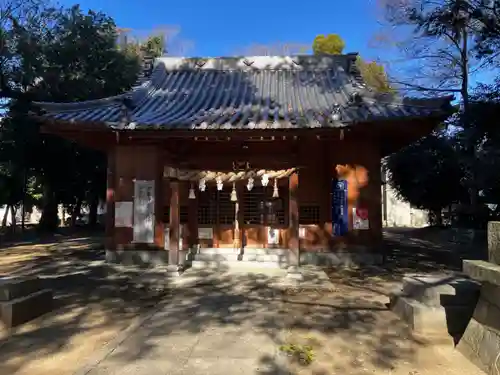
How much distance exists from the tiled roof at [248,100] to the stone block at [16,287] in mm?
4568

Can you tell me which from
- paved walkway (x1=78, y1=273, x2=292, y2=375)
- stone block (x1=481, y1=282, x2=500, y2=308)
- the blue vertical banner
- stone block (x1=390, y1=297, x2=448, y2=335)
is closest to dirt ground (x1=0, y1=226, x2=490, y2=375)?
stone block (x1=390, y1=297, x2=448, y2=335)

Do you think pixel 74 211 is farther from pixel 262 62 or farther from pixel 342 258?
pixel 342 258

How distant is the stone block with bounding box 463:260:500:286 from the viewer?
4570 mm

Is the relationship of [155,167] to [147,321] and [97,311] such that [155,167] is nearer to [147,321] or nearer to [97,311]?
[97,311]

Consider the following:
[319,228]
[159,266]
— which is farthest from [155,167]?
[319,228]

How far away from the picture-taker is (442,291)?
6.19 meters

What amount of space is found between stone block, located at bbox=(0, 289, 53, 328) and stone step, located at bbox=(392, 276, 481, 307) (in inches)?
245

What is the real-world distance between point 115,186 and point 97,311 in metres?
5.80

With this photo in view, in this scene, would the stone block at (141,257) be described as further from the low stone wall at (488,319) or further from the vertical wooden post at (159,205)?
the low stone wall at (488,319)

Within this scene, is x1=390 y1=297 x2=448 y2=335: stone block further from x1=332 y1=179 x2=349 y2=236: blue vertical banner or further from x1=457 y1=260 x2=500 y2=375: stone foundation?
x1=332 y1=179 x2=349 y2=236: blue vertical banner

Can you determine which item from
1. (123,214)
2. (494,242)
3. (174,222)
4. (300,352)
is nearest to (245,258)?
(174,222)

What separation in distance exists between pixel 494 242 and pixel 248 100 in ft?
30.8

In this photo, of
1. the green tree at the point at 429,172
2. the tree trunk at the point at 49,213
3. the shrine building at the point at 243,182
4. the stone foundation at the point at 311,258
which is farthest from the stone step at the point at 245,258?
the tree trunk at the point at 49,213

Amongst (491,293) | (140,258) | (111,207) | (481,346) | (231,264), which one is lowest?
(481,346)
